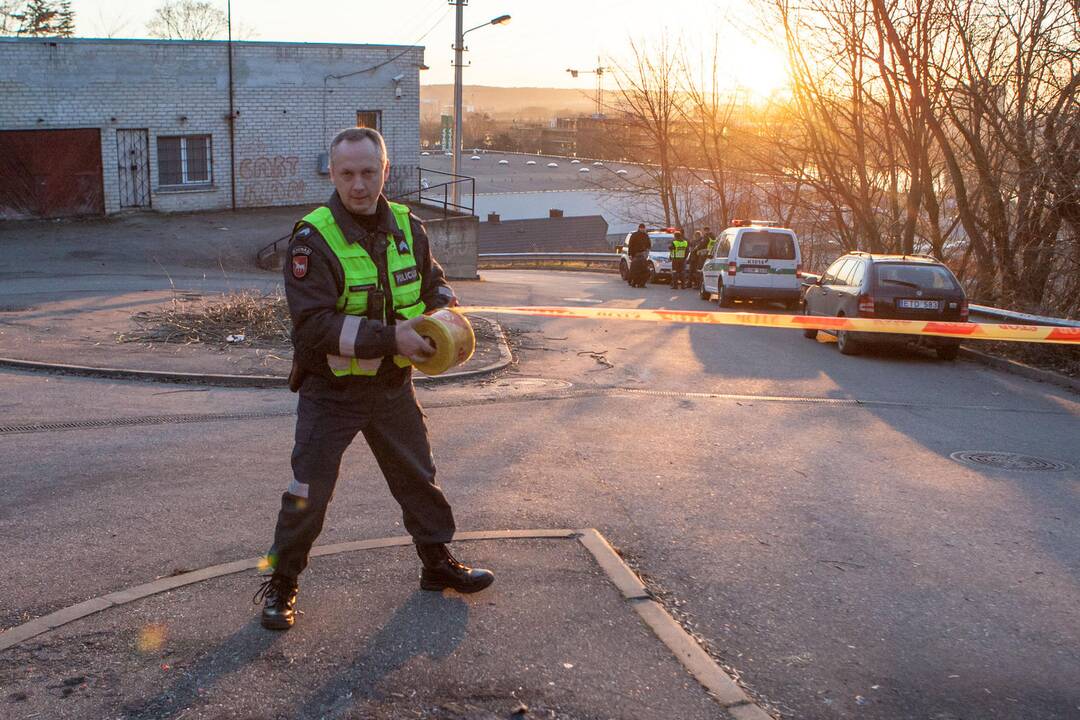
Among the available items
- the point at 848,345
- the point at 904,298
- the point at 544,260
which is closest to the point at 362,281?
the point at 904,298

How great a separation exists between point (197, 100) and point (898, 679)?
3161 centimetres

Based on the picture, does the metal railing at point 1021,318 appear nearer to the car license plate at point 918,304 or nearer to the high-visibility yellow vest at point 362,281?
the car license plate at point 918,304

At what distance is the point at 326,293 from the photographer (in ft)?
14.2

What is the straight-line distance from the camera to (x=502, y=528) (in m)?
6.12

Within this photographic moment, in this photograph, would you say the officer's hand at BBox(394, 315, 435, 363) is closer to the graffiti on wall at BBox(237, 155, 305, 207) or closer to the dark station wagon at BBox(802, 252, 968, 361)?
the dark station wagon at BBox(802, 252, 968, 361)

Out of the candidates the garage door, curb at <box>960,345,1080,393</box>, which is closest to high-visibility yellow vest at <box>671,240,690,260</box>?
curb at <box>960,345,1080,393</box>

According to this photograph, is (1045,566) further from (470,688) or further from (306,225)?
(306,225)

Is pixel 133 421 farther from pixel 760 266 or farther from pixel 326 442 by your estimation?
pixel 760 266

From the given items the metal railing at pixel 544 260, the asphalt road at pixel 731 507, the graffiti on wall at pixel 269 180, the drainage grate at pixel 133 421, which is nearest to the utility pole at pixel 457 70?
the graffiti on wall at pixel 269 180

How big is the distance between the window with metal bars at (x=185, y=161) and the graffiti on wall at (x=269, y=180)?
1015mm

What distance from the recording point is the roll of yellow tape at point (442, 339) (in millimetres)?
4391

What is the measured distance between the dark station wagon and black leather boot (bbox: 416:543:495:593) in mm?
11795

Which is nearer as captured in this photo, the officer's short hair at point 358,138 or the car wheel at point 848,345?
the officer's short hair at point 358,138

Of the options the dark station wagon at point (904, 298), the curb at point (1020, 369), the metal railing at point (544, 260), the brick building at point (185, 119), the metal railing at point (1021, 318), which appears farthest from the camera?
the metal railing at point (544, 260)
